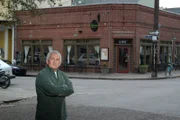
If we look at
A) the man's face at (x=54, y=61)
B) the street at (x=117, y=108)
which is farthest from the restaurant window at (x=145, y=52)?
the man's face at (x=54, y=61)

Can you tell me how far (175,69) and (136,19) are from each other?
9248 millimetres

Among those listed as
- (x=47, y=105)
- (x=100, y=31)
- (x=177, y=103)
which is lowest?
(x=177, y=103)

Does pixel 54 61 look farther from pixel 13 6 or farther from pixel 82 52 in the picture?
pixel 82 52

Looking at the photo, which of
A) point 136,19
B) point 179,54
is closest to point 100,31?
point 136,19

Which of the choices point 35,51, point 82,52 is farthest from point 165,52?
point 35,51

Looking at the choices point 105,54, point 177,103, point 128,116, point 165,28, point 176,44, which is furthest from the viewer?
point 176,44

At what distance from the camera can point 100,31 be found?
29.1 metres

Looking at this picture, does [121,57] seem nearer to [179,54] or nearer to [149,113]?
[179,54]

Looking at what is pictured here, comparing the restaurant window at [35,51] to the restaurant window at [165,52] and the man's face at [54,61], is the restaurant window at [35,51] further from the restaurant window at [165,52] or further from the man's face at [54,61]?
the man's face at [54,61]

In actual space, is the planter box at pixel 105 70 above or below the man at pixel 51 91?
below

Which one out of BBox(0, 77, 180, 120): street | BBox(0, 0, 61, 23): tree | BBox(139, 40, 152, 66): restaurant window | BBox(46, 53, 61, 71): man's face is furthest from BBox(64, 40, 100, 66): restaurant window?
BBox(46, 53, 61, 71): man's face

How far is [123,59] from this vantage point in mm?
29188

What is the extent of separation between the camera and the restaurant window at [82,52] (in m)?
29.7

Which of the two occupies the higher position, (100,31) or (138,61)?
(100,31)
